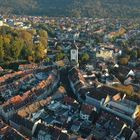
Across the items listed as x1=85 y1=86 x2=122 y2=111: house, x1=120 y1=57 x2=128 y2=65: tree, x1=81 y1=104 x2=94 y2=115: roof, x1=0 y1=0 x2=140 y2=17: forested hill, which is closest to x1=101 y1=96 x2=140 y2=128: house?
x1=85 y1=86 x2=122 y2=111: house

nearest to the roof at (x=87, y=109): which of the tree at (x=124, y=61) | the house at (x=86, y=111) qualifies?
the house at (x=86, y=111)

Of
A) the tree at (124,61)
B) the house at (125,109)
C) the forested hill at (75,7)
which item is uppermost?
the forested hill at (75,7)

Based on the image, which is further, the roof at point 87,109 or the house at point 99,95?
the house at point 99,95

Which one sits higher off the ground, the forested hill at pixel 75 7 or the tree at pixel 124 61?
the forested hill at pixel 75 7

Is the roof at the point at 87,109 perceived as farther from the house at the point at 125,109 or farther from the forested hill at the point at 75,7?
the forested hill at the point at 75,7

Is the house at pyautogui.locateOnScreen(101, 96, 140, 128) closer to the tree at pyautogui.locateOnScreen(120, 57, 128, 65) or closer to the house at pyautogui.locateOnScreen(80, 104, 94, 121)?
the house at pyautogui.locateOnScreen(80, 104, 94, 121)

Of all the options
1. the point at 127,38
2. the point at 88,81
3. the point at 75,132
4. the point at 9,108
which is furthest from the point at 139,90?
the point at 127,38

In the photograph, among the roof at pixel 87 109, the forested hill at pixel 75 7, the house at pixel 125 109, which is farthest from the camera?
the forested hill at pixel 75 7

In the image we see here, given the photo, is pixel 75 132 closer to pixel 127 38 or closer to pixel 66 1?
pixel 127 38

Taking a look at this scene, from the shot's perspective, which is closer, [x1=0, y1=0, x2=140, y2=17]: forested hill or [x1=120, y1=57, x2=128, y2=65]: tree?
[x1=120, y1=57, x2=128, y2=65]: tree

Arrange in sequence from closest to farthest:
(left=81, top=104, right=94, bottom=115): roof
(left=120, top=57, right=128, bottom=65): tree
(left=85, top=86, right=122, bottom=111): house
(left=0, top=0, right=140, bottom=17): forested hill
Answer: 1. (left=81, top=104, right=94, bottom=115): roof
2. (left=85, top=86, right=122, bottom=111): house
3. (left=120, top=57, right=128, bottom=65): tree
4. (left=0, top=0, right=140, bottom=17): forested hill
